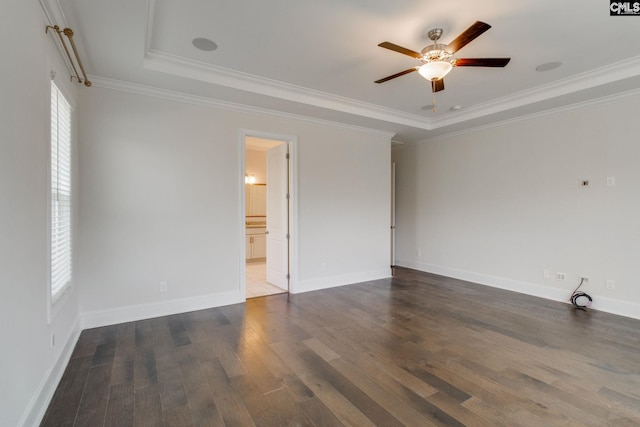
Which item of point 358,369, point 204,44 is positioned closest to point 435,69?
point 204,44

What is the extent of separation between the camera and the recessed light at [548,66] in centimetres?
337

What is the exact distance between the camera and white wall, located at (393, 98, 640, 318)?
3906mm

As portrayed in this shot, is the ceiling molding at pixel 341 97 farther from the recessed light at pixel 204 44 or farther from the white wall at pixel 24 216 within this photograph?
the white wall at pixel 24 216

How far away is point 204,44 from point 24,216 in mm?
2175

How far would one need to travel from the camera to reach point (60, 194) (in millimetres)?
2650

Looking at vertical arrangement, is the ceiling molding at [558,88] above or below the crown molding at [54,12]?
above

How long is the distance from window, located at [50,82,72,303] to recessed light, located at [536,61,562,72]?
4.89m

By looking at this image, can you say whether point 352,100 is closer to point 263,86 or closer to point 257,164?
point 263,86

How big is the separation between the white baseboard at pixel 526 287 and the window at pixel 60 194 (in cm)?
587

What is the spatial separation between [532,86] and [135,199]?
17.5ft

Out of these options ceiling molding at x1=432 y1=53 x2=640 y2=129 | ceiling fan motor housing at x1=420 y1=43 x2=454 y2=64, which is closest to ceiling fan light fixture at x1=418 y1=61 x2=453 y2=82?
ceiling fan motor housing at x1=420 y1=43 x2=454 y2=64

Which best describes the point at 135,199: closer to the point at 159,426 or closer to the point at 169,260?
the point at 169,260

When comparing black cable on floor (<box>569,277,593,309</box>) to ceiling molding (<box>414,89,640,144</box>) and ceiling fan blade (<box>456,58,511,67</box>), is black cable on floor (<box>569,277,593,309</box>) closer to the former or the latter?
ceiling molding (<box>414,89,640,144</box>)

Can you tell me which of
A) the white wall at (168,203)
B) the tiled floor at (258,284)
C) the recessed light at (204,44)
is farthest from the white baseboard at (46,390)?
the recessed light at (204,44)
